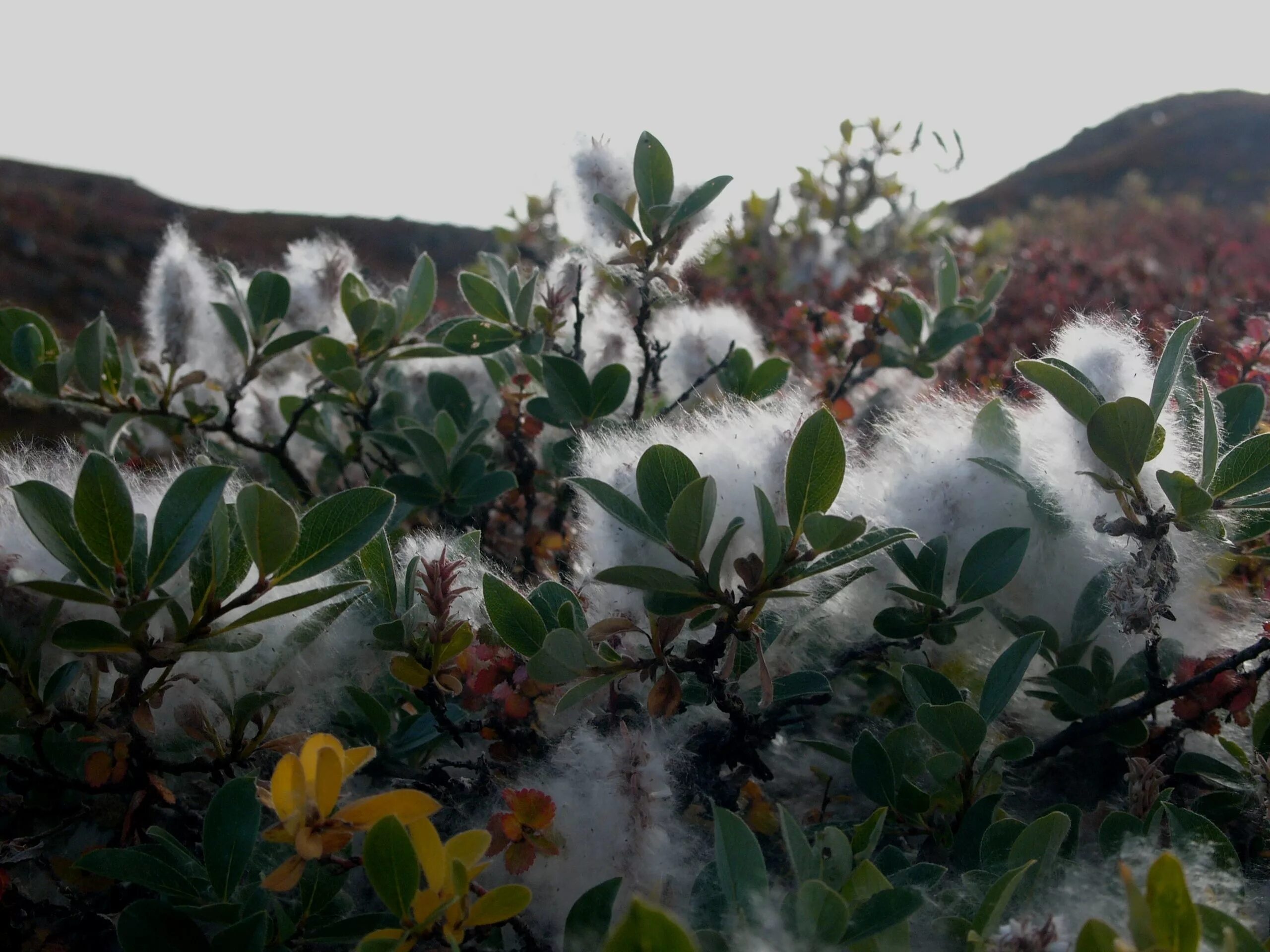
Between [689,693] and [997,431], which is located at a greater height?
[997,431]

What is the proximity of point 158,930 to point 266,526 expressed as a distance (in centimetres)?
38

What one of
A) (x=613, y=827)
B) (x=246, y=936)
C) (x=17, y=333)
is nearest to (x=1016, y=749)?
(x=613, y=827)

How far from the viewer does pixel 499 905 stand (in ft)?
2.45

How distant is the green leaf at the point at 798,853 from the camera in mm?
741

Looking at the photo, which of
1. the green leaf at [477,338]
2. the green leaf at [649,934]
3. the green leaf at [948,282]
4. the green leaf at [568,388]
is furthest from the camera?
the green leaf at [948,282]

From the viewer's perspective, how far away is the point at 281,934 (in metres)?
0.83

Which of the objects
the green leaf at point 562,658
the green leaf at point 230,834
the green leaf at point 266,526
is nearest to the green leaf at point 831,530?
the green leaf at point 562,658

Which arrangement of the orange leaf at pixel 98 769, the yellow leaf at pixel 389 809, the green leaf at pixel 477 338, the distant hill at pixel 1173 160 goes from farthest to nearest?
the distant hill at pixel 1173 160, the green leaf at pixel 477 338, the orange leaf at pixel 98 769, the yellow leaf at pixel 389 809

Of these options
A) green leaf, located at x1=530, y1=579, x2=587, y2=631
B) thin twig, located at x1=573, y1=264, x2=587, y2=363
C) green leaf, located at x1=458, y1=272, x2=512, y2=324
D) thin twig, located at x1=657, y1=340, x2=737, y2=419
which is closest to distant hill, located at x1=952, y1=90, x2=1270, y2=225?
thin twig, located at x1=657, y1=340, x2=737, y2=419

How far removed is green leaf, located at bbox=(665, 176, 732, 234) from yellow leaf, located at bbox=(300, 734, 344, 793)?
3.17 ft

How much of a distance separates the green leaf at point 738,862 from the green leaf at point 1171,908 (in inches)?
11.4

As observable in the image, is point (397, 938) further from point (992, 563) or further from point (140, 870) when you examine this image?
point (992, 563)

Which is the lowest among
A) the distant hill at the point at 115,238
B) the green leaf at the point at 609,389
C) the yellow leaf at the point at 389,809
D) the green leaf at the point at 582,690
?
the yellow leaf at the point at 389,809

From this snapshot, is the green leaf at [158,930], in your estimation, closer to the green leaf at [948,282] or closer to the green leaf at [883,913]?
the green leaf at [883,913]
